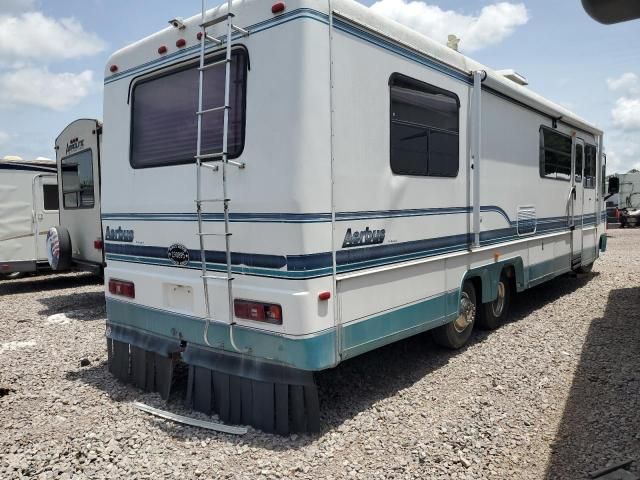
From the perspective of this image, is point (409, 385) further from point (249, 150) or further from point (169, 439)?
point (249, 150)

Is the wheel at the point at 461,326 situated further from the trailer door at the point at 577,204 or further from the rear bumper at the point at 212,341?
the trailer door at the point at 577,204

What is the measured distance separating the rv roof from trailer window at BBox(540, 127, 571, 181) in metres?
0.96

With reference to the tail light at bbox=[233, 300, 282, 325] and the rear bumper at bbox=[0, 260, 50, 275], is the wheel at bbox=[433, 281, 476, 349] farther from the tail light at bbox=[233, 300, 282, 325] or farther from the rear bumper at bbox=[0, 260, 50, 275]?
the rear bumper at bbox=[0, 260, 50, 275]

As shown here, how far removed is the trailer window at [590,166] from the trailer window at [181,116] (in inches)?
269

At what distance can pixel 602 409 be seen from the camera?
3.86 m

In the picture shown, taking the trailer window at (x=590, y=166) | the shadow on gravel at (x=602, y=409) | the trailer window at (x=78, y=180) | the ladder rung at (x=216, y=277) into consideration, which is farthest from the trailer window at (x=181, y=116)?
the trailer window at (x=590, y=166)

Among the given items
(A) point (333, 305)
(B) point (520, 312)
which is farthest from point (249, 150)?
(B) point (520, 312)

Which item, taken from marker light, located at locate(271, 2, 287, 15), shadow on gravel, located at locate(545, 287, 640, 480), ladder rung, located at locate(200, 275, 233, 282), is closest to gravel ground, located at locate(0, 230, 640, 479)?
shadow on gravel, located at locate(545, 287, 640, 480)

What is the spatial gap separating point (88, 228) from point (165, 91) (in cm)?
457

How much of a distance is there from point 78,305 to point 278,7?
6380 mm

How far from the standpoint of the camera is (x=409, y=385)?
4449 millimetres

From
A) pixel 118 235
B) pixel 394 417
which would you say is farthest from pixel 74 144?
pixel 394 417

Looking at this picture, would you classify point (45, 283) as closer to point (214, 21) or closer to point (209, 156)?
point (209, 156)

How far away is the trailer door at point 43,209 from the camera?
1002 centimetres
